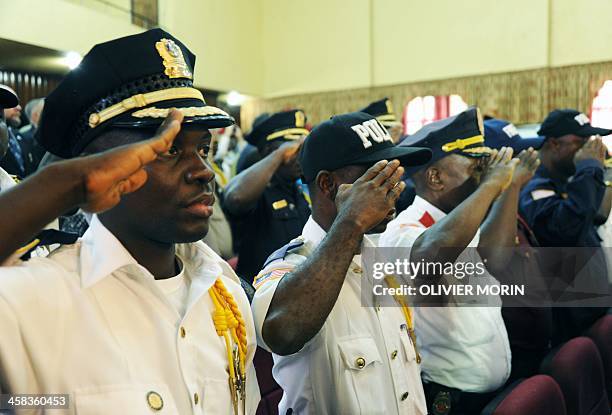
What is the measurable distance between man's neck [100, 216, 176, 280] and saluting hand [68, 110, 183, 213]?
12.6 inches

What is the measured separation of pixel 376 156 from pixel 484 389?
1.08 metres

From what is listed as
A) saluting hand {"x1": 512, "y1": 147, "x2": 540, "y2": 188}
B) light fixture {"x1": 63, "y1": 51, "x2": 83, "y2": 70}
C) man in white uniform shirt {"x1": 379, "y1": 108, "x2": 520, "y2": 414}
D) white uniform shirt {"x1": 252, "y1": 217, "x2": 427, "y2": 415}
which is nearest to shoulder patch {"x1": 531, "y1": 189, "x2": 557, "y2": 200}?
saluting hand {"x1": 512, "y1": 147, "x2": 540, "y2": 188}

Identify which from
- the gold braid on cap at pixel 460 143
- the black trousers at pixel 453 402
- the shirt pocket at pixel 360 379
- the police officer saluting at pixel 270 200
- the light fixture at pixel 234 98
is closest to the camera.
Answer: the shirt pocket at pixel 360 379

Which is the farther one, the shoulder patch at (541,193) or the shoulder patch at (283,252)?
the shoulder patch at (541,193)

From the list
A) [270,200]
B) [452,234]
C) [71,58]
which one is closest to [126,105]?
[452,234]

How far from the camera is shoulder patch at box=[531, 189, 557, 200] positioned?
11.9 ft

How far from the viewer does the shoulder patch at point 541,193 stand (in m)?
3.63

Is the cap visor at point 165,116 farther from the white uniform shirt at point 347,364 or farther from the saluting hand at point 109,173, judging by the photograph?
the white uniform shirt at point 347,364

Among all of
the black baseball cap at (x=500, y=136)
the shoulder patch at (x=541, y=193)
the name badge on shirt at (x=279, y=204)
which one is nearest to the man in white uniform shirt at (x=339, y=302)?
the name badge on shirt at (x=279, y=204)

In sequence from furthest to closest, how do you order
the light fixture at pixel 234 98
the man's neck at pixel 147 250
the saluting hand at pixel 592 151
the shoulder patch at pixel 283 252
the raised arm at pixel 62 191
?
the light fixture at pixel 234 98 < the saluting hand at pixel 592 151 < the shoulder patch at pixel 283 252 < the man's neck at pixel 147 250 < the raised arm at pixel 62 191

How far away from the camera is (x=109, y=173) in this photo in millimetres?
860

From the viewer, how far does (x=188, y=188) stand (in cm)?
117

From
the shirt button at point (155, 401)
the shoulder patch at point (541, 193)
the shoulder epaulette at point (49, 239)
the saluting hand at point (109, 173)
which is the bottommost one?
the shoulder patch at point (541, 193)

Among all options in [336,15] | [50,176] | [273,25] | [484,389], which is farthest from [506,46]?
[50,176]
